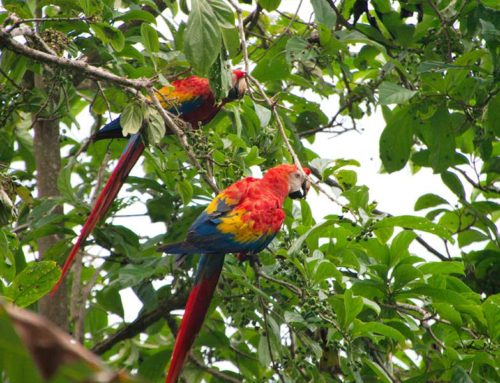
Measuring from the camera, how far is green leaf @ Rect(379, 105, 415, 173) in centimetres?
327

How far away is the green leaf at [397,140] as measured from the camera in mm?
3268

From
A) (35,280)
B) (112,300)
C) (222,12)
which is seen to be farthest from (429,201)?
(35,280)

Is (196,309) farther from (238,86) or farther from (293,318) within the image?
(238,86)

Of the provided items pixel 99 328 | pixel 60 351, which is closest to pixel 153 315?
pixel 99 328

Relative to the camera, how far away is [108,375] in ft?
1.36

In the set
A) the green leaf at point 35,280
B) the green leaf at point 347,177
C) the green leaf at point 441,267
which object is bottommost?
the green leaf at point 35,280

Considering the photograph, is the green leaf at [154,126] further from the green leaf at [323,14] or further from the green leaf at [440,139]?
the green leaf at [440,139]

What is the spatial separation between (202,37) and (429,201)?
6.27 ft

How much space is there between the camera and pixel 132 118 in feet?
7.29

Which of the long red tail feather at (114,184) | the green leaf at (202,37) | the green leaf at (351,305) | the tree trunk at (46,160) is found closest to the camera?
the green leaf at (202,37)

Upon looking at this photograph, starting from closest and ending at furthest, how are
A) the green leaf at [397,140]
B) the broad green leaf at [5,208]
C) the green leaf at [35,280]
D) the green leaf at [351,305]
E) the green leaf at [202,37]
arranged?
the green leaf at [35,280], the green leaf at [202,37], the broad green leaf at [5,208], the green leaf at [351,305], the green leaf at [397,140]

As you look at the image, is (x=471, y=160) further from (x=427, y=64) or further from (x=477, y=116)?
(x=427, y=64)

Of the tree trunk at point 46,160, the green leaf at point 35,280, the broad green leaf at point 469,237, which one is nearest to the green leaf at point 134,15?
the tree trunk at point 46,160

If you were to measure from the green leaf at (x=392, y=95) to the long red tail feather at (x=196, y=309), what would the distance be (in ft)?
2.86
